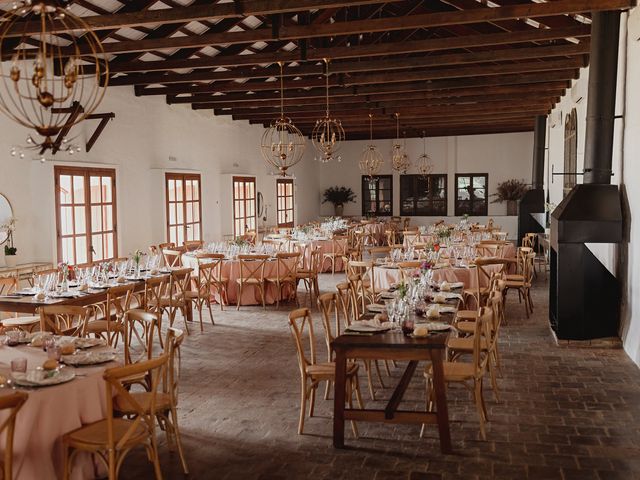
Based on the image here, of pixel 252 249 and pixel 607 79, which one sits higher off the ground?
pixel 607 79

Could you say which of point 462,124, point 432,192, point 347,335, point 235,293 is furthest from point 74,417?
point 432,192

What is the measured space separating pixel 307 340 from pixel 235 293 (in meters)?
2.93

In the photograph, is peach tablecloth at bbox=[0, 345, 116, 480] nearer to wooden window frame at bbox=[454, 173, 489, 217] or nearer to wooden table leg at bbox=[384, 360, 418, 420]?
wooden table leg at bbox=[384, 360, 418, 420]

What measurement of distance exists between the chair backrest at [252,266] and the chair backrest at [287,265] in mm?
261

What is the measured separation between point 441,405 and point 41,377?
2.67m

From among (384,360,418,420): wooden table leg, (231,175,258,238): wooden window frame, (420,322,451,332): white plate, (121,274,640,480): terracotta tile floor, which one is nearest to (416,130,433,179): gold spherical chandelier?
(231,175,258,238): wooden window frame

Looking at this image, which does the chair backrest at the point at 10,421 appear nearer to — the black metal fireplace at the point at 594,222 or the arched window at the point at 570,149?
the black metal fireplace at the point at 594,222

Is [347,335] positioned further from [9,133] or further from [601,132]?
[9,133]

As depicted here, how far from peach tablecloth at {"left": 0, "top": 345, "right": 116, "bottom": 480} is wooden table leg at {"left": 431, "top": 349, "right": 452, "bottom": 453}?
2262 mm

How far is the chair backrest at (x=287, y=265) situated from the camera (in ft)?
35.1

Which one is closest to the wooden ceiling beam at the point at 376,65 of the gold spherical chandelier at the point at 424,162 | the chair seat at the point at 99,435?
the chair seat at the point at 99,435

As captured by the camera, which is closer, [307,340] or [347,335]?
[347,335]

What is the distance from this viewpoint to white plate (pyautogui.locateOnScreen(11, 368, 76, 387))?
398cm

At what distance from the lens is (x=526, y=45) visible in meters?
11.9
